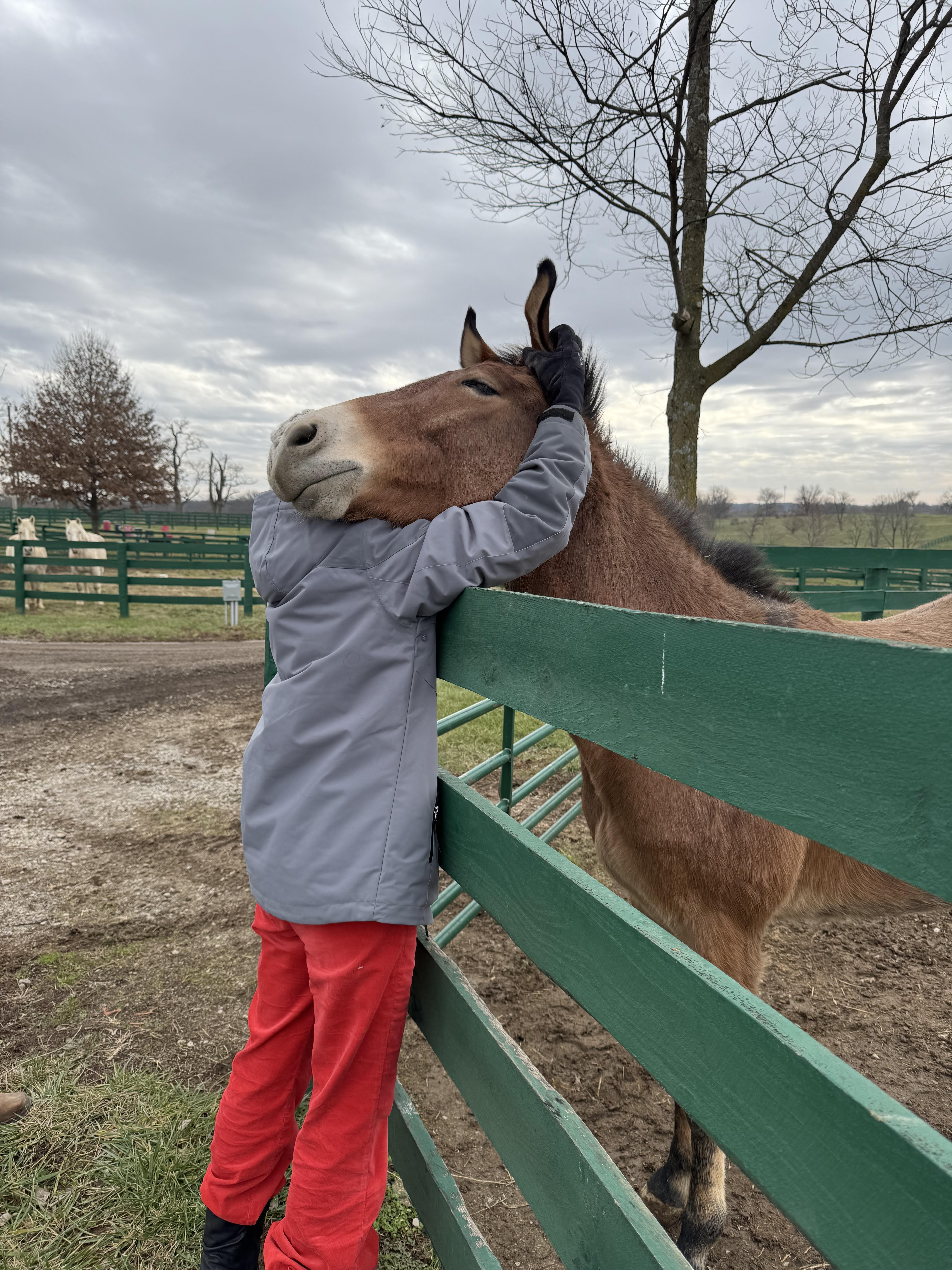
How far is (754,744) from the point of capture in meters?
0.77

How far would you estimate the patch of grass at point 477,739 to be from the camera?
6.03 m

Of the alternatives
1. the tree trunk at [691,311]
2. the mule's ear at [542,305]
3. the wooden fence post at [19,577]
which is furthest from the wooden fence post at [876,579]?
the wooden fence post at [19,577]

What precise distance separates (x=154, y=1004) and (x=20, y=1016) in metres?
0.51

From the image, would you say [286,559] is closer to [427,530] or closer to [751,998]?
[427,530]

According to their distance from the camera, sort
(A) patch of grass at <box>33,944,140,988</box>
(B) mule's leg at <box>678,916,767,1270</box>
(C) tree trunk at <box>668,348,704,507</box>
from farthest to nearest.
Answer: (C) tree trunk at <box>668,348,704,507</box> → (A) patch of grass at <box>33,944,140,988</box> → (B) mule's leg at <box>678,916,767,1270</box>

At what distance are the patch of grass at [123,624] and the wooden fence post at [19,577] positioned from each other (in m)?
0.20

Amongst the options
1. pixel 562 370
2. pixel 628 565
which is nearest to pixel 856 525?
pixel 628 565

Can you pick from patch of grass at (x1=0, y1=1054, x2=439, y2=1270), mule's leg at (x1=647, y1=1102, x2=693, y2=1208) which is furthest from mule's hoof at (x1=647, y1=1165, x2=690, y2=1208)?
patch of grass at (x1=0, y1=1054, x2=439, y2=1270)

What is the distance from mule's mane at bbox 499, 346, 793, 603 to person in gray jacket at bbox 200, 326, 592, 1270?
81 cm

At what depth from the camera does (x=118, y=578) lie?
1392cm

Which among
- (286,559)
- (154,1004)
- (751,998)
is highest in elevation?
(286,559)

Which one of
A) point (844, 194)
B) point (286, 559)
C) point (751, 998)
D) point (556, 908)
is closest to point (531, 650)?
point (556, 908)

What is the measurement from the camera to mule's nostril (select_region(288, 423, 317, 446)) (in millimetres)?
1685

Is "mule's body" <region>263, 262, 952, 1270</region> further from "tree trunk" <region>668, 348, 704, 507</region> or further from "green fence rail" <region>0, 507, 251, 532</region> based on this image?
"green fence rail" <region>0, 507, 251, 532</region>
